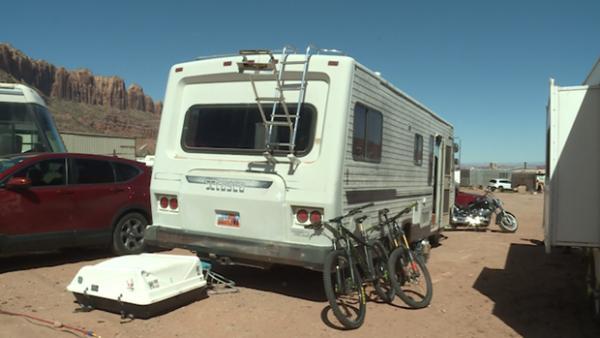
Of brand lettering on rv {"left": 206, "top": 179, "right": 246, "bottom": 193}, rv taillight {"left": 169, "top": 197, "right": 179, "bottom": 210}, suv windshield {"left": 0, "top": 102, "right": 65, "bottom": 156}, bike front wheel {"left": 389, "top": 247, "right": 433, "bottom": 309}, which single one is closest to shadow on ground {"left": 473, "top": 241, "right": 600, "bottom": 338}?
bike front wheel {"left": 389, "top": 247, "right": 433, "bottom": 309}

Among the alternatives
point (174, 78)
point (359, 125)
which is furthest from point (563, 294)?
point (174, 78)

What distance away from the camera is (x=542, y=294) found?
6.60 m

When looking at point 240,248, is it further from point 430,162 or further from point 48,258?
point 430,162

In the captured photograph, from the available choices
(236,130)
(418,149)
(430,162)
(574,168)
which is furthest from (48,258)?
(574,168)

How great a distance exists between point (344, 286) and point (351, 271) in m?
0.17

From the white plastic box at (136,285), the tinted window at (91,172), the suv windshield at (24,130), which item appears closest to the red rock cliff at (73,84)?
the suv windshield at (24,130)

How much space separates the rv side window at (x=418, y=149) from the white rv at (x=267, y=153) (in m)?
1.53

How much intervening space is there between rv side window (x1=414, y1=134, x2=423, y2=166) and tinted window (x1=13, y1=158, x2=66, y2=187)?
17.6ft

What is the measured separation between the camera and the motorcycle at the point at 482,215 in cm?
1429

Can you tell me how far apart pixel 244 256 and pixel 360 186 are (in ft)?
5.06

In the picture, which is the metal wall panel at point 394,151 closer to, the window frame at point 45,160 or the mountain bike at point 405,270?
the mountain bike at point 405,270

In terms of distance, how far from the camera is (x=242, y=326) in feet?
16.3

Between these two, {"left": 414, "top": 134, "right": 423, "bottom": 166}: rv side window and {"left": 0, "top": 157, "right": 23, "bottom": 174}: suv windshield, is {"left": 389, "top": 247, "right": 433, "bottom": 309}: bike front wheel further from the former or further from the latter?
{"left": 0, "top": 157, "right": 23, "bottom": 174}: suv windshield

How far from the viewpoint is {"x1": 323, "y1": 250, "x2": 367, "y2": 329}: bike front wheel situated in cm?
496
